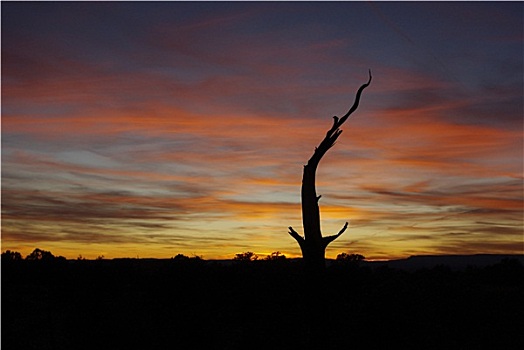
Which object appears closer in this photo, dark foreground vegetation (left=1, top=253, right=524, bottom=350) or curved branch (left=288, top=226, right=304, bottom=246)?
curved branch (left=288, top=226, right=304, bottom=246)

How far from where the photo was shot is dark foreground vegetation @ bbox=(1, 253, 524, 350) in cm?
2167

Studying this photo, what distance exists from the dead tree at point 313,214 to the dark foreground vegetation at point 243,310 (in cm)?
61

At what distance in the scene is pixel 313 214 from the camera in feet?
63.1

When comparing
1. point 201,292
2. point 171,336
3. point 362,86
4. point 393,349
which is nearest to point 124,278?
point 201,292

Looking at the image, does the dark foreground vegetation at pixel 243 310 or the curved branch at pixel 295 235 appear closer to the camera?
the curved branch at pixel 295 235

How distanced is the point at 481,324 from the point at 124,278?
13110 mm

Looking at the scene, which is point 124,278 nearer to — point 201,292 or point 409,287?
point 201,292

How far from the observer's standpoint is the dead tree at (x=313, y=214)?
62.1 ft

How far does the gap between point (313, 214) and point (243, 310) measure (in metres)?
6.28

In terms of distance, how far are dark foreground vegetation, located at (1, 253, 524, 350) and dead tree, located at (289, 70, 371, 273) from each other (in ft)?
2.01

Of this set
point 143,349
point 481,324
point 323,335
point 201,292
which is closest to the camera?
point 323,335

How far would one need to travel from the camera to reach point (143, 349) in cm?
2130

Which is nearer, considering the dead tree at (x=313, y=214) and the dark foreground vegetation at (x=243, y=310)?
the dead tree at (x=313, y=214)

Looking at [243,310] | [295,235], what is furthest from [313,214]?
[243,310]
